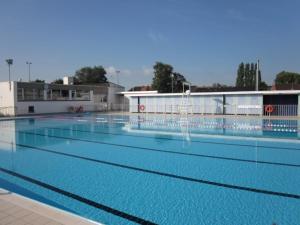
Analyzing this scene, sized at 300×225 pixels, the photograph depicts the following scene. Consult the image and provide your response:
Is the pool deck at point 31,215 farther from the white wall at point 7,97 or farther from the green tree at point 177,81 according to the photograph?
the green tree at point 177,81

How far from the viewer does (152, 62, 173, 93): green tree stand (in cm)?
4531

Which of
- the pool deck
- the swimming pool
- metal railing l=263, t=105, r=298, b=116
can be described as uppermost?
metal railing l=263, t=105, r=298, b=116

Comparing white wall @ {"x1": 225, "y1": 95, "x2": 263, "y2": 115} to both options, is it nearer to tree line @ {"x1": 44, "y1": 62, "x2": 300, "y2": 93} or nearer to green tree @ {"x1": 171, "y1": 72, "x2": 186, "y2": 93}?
tree line @ {"x1": 44, "y1": 62, "x2": 300, "y2": 93}

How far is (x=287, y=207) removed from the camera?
163 inches

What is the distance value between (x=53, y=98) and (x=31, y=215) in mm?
23550

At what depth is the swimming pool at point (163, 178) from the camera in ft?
13.3

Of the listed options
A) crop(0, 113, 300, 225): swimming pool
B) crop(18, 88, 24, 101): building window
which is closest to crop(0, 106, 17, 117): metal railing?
crop(18, 88, 24, 101): building window

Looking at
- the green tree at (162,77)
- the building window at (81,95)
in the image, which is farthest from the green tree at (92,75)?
the building window at (81,95)

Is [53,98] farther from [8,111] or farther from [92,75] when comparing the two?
[92,75]

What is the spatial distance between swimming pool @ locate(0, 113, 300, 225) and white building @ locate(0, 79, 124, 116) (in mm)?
12764

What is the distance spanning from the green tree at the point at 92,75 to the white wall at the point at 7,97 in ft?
130

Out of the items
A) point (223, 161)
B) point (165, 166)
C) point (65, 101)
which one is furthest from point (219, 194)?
point (65, 101)

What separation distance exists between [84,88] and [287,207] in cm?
2589

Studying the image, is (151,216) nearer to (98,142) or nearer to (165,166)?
(165,166)
